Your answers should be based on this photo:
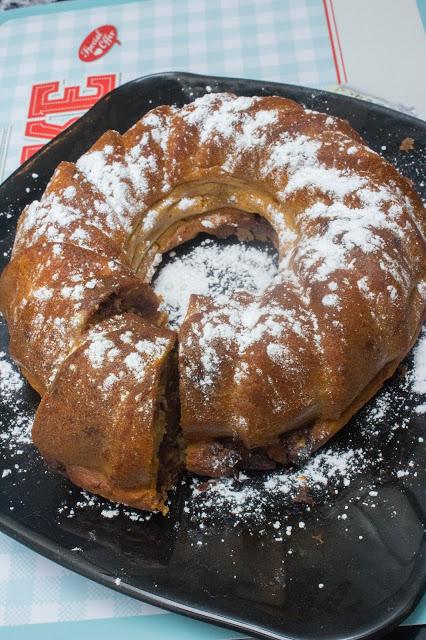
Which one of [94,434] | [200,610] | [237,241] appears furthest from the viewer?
[237,241]

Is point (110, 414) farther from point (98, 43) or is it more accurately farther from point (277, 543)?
point (98, 43)

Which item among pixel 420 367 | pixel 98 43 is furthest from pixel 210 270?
pixel 98 43

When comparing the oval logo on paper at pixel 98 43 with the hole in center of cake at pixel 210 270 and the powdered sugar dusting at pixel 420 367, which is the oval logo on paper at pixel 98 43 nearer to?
the hole in center of cake at pixel 210 270

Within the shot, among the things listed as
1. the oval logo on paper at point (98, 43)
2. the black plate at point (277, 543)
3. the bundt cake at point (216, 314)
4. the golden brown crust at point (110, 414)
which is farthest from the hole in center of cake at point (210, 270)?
the oval logo on paper at point (98, 43)

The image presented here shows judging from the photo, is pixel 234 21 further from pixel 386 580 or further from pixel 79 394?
pixel 386 580

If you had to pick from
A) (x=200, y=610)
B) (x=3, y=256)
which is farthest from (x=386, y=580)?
(x=3, y=256)

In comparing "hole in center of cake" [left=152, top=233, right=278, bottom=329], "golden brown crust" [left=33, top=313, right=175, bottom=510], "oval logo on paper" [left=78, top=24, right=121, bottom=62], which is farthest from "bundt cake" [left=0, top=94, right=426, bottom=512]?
"oval logo on paper" [left=78, top=24, right=121, bottom=62]

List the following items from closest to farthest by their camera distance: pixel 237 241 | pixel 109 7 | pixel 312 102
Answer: pixel 237 241, pixel 312 102, pixel 109 7

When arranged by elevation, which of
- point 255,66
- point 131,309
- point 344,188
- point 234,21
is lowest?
point 131,309

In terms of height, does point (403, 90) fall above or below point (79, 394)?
above
